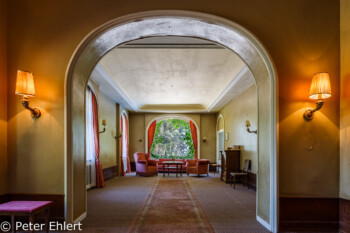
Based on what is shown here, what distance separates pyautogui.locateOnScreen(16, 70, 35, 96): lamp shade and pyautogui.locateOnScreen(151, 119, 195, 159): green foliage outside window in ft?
40.3

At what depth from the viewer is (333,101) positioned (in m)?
3.75

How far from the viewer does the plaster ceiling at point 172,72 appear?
17.9ft

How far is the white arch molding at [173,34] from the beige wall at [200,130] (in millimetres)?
9726

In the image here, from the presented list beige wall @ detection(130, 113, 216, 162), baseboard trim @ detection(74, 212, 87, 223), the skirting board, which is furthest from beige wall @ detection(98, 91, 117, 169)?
the skirting board

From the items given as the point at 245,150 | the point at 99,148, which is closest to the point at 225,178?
the point at 245,150

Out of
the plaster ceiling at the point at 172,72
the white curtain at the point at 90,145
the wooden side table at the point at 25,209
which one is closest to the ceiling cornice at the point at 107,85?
the plaster ceiling at the point at 172,72

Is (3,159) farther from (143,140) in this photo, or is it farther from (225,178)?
(143,140)

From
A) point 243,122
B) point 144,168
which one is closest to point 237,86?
point 243,122

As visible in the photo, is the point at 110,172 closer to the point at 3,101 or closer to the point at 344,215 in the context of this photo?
the point at 3,101

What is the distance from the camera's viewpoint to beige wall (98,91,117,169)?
28.8 ft

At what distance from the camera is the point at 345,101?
3.66m

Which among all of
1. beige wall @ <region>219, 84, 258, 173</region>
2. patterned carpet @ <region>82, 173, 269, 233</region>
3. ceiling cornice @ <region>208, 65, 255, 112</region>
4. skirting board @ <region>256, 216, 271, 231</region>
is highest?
ceiling cornice @ <region>208, 65, 255, 112</region>

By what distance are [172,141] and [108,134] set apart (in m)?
6.71

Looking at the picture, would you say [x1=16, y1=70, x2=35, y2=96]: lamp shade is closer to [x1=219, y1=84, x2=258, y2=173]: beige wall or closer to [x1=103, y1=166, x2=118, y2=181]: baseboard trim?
[x1=219, y1=84, x2=258, y2=173]: beige wall
